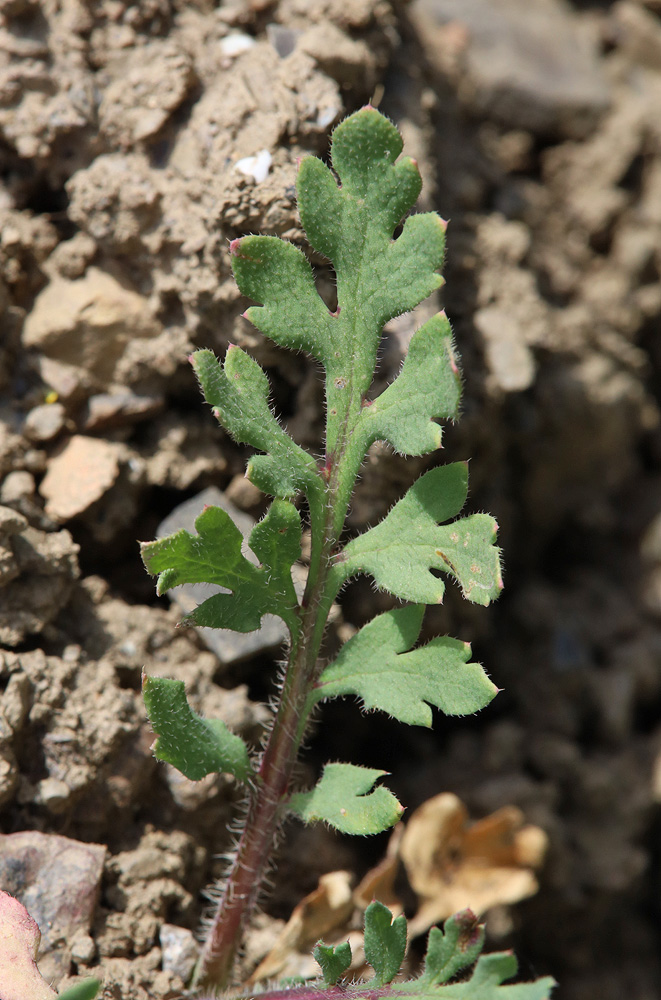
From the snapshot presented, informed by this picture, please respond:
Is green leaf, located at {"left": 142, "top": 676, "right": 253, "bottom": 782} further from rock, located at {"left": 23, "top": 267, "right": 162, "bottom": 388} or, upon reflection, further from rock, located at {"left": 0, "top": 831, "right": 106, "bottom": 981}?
rock, located at {"left": 23, "top": 267, "right": 162, "bottom": 388}

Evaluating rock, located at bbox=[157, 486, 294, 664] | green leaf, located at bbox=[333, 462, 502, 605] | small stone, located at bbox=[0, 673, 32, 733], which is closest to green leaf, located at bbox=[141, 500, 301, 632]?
green leaf, located at bbox=[333, 462, 502, 605]

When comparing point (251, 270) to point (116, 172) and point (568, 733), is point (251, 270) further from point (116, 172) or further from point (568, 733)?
point (568, 733)

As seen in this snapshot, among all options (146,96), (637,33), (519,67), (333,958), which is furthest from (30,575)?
(637,33)

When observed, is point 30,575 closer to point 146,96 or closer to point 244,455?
point 244,455

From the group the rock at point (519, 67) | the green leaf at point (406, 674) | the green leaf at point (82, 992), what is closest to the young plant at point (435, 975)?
the green leaf at point (406, 674)

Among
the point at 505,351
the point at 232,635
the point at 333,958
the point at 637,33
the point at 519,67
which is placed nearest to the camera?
the point at 333,958
